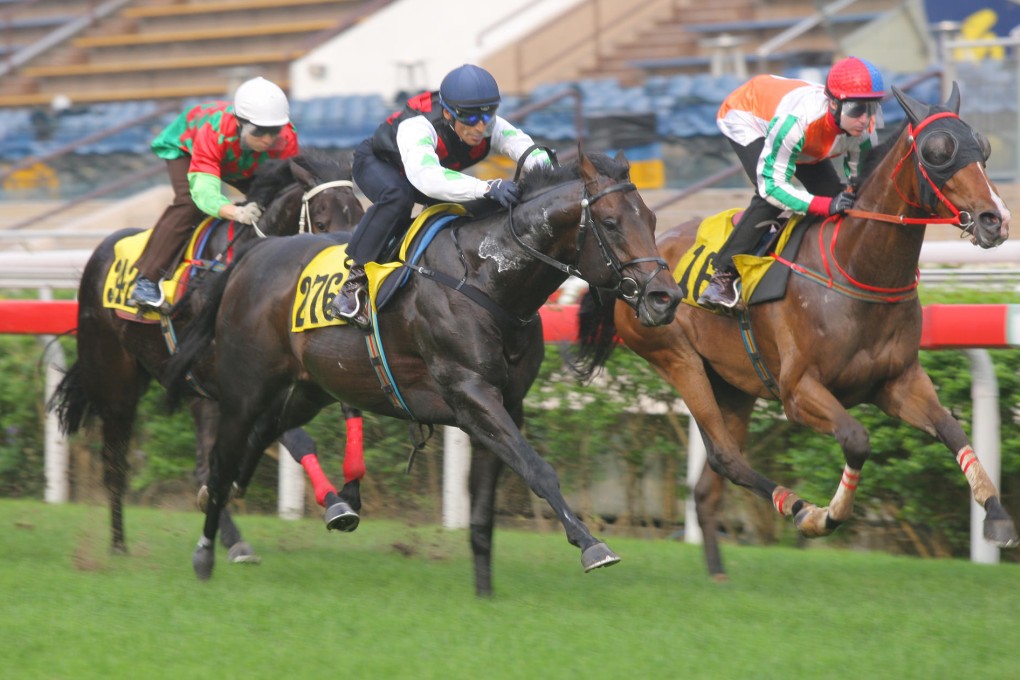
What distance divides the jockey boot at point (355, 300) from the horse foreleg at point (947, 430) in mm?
1952

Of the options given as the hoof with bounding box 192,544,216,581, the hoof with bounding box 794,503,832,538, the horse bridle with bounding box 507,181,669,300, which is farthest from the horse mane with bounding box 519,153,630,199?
the hoof with bounding box 192,544,216,581

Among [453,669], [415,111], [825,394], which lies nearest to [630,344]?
[825,394]

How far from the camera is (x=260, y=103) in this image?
228 inches

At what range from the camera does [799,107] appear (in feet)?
17.1

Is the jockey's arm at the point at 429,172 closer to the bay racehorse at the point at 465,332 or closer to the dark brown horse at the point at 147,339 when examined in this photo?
the bay racehorse at the point at 465,332

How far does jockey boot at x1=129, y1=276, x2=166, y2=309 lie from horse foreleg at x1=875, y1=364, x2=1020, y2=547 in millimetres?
3121

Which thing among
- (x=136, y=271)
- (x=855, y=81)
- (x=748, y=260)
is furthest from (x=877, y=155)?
(x=136, y=271)

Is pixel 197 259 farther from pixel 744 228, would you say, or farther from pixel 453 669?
pixel 453 669

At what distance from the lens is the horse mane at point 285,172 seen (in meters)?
5.96

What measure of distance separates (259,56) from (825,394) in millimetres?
14263

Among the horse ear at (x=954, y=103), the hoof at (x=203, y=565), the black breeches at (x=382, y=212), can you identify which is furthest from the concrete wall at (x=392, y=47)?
the horse ear at (x=954, y=103)

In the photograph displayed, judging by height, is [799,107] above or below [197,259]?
above

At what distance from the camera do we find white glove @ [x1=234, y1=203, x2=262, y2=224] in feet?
19.2

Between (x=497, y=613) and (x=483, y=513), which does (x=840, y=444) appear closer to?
(x=483, y=513)
